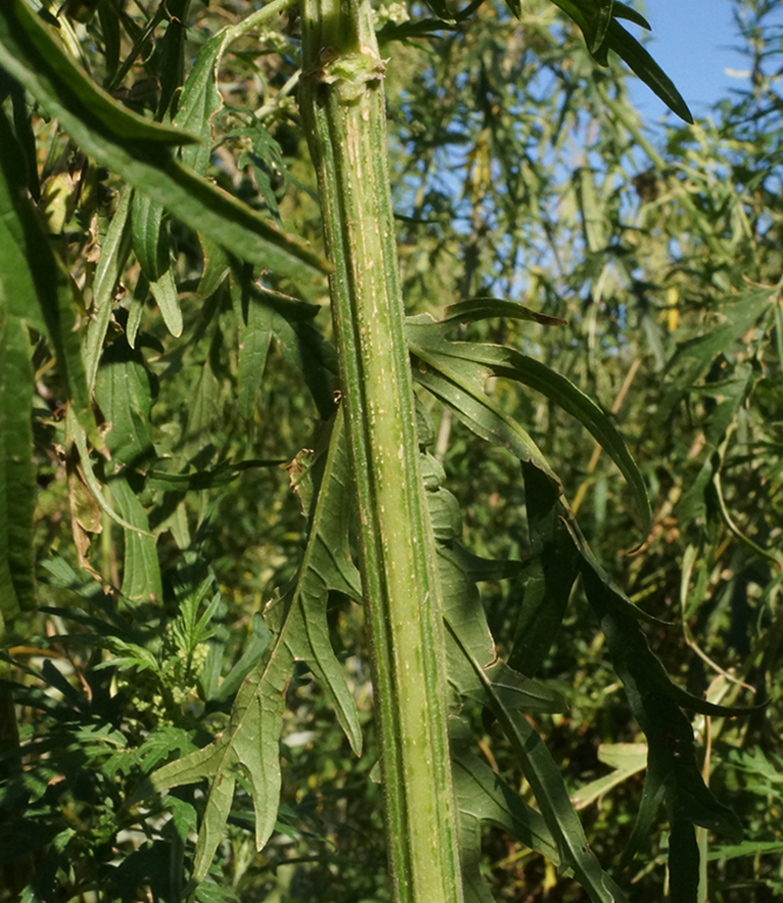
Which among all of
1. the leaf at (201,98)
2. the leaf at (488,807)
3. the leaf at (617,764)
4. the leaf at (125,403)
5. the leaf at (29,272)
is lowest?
the leaf at (617,764)

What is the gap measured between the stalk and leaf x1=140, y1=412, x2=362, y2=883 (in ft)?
0.35

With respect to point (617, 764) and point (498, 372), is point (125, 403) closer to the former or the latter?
point (498, 372)

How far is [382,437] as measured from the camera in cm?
48

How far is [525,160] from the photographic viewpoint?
62.2 inches

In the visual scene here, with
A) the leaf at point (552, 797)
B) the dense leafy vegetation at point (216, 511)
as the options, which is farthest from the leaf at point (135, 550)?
the leaf at point (552, 797)

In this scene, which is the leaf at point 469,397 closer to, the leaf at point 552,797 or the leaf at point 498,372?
the leaf at point 498,372

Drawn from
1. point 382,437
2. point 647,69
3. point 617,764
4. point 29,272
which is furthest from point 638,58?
point 617,764

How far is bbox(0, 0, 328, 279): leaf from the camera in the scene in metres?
0.29

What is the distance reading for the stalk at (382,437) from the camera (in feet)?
1.56

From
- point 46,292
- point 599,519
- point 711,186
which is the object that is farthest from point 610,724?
point 46,292

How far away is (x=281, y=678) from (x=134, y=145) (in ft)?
1.24

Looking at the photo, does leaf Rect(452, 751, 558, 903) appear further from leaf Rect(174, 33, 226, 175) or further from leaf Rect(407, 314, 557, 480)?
leaf Rect(174, 33, 226, 175)

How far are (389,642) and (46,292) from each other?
0.84 ft

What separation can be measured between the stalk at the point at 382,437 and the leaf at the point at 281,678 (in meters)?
0.11
